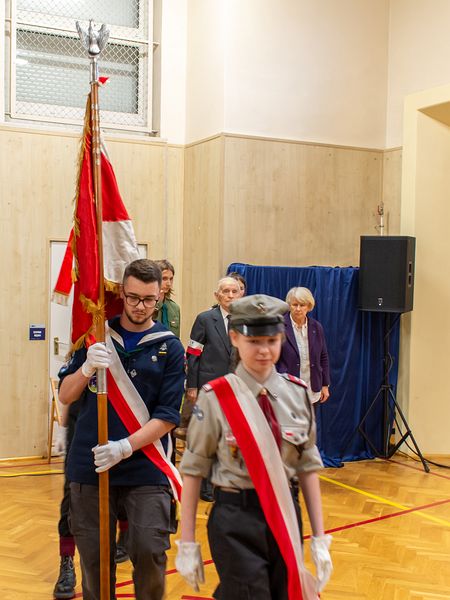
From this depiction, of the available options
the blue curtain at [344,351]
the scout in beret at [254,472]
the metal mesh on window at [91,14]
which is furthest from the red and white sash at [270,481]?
the metal mesh on window at [91,14]

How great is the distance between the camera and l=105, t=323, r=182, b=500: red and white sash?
309cm

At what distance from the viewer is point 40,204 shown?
300 inches

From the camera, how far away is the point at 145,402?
3131mm

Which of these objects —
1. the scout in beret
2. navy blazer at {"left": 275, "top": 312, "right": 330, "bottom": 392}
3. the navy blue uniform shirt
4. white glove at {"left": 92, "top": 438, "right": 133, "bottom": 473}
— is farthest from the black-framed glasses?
navy blazer at {"left": 275, "top": 312, "right": 330, "bottom": 392}

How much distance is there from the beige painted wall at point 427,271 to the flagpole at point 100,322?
5.20 metres

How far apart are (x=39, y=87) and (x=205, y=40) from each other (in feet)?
6.01

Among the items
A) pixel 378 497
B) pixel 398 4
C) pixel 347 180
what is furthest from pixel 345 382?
pixel 398 4

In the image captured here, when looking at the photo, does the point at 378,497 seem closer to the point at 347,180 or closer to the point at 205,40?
the point at 347,180

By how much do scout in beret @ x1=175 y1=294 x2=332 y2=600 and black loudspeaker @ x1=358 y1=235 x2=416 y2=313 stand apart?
17.1 ft

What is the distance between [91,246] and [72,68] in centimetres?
533

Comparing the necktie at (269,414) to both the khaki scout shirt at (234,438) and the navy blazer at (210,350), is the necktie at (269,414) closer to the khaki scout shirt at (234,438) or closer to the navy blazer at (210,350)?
the khaki scout shirt at (234,438)

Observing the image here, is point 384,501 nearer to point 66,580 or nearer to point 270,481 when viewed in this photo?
point 66,580

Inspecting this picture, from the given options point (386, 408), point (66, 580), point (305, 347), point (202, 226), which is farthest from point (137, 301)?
point (386, 408)

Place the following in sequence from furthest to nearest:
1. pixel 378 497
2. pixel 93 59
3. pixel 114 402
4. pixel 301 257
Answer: pixel 301 257, pixel 378 497, pixel 93 59, pixel 114 402
